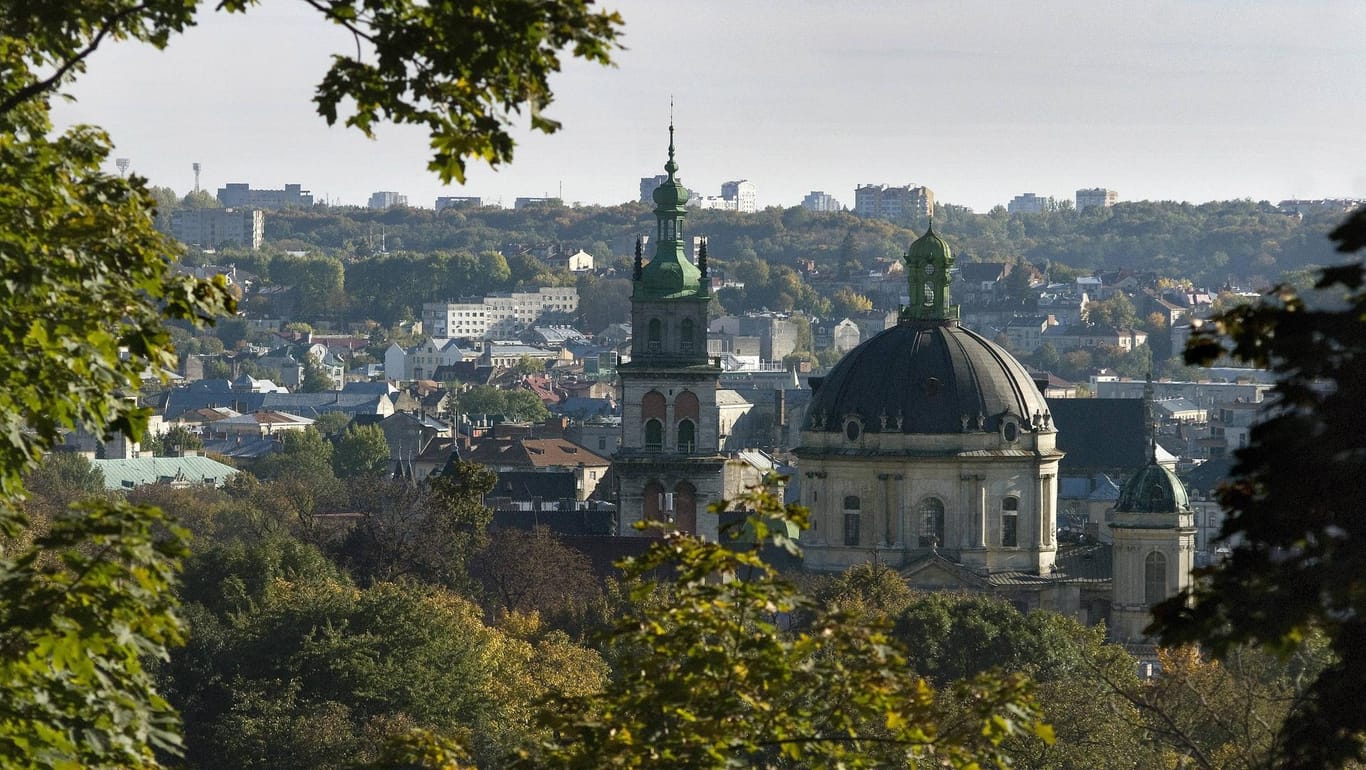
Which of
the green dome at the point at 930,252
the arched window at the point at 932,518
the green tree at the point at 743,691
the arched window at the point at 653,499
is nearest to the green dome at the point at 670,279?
the arched window at the point at 653,499

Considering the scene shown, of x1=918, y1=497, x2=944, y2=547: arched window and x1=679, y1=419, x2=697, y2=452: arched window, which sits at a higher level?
x1=679, y1=419, x2=697, y2=452: arched window

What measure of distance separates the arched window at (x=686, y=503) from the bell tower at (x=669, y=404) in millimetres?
30

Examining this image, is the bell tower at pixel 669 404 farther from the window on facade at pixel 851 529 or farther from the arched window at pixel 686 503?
the window on facade at pixel 851 529

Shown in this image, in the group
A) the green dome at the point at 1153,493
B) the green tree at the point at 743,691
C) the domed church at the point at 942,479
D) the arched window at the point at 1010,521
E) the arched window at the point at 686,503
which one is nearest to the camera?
the green tree at the point at 743,691

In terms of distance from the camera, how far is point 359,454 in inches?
6501

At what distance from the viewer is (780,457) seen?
17362 cm

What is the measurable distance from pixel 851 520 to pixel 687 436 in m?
10.4

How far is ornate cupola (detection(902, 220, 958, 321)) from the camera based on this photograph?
96062 mm

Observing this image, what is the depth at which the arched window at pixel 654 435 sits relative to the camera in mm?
100875

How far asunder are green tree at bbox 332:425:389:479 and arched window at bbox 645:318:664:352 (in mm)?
59761

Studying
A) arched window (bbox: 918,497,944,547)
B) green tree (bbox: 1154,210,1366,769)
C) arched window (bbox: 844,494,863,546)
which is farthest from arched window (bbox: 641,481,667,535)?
green tree (bbox: 1154,210,1366,769)

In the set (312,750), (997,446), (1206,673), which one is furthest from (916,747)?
(997,446)

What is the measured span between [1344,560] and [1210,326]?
6.52ft

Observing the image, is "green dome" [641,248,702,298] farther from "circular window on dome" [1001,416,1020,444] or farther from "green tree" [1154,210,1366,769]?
"green tree" [1154,210,1366,769]
